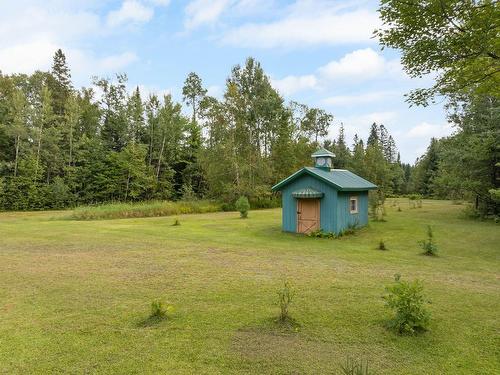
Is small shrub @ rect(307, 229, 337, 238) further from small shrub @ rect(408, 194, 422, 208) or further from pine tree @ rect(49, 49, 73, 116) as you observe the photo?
pine tree @ rect(49, 49, 73, 116)

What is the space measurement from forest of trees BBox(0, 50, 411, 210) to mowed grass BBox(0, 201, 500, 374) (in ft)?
68.9

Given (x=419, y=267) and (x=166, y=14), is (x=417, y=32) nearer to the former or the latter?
(x=419, y=267)

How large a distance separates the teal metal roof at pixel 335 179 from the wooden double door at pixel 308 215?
113cm

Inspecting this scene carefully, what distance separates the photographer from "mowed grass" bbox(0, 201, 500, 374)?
4.32m

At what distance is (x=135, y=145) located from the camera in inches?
1457

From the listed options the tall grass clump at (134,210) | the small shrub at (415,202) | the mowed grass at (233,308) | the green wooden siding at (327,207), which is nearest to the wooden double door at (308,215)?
the green wooden siding at (327,207)

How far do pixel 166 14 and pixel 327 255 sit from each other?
11.2m

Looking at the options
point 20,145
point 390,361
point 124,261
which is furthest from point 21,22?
point 20,145

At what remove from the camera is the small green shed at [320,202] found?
15.5 m

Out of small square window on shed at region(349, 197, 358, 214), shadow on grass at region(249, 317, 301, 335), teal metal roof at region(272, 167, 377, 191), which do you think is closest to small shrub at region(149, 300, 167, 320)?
shadow on grass at region(249, 317, 301, 335)

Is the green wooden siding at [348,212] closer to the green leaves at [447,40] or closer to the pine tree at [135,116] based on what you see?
the green leaves at [447,40]

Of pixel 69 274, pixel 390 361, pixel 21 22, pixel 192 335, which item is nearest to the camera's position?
pixel 390 361

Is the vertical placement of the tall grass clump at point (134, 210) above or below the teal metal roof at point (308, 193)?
below

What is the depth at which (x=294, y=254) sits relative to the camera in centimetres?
1133
